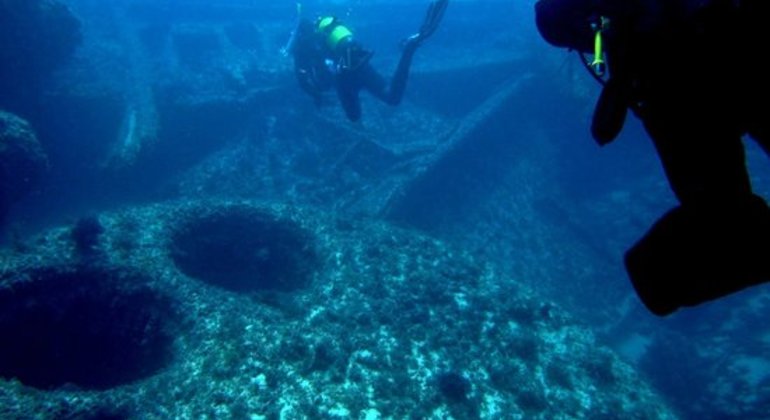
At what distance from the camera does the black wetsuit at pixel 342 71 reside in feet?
35.1

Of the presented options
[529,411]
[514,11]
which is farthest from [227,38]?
[529,411]

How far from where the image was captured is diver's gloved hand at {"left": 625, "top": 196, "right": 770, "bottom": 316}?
1387 millimetres

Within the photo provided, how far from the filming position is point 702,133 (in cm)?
153

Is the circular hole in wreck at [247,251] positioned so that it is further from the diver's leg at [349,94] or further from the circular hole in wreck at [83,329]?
the diver's leg at [349,94]

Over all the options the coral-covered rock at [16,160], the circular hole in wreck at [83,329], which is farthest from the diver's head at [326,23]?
the circular hole in wreck at [83,329]

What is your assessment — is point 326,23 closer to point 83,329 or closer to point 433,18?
point 433,18

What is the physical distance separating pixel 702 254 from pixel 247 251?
27.2 ft

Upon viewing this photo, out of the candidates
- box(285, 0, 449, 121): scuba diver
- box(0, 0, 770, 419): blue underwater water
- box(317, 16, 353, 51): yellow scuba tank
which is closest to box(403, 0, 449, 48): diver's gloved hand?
box(285, 0, 449, 121): scuba diver

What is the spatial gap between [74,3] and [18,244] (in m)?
24.8

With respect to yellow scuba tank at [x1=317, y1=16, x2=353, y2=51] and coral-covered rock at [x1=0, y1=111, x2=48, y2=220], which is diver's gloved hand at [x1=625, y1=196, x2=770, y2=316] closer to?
yellow scuba tank at [x1=317, y1=16, x2=353, y2=51]

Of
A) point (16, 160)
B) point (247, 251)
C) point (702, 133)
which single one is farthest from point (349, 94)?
point (702, 133)

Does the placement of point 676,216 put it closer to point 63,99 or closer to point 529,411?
point 529,411

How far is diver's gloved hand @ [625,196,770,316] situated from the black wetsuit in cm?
970

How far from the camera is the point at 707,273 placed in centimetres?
145
